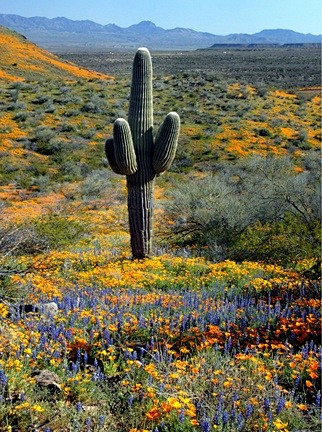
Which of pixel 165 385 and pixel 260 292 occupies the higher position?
pixel 165 385

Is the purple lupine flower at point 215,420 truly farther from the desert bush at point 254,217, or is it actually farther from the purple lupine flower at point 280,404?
the desert bush at point 254,217

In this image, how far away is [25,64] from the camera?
47531 millimetres

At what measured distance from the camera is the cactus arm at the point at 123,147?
862cm

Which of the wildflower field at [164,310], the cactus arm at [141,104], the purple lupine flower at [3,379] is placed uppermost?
the cactus arm at [141,104]

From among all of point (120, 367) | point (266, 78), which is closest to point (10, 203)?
point (120, 367)

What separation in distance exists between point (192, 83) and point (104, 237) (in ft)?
106

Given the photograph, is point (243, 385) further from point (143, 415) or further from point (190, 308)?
point (190, 308)

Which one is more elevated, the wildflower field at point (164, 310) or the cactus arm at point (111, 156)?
the cactus arm at point (111, 156)

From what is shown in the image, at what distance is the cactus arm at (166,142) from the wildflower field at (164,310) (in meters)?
1.64

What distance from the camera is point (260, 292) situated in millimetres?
5906

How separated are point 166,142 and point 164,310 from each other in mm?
4612

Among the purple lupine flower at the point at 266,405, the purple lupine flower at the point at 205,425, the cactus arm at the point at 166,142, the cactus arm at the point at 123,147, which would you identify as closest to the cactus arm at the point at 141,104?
Answer: the cactus arm at the point at 166,142

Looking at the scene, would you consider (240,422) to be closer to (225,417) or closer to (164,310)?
(225,417)

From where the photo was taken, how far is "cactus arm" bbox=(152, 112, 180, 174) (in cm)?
876
